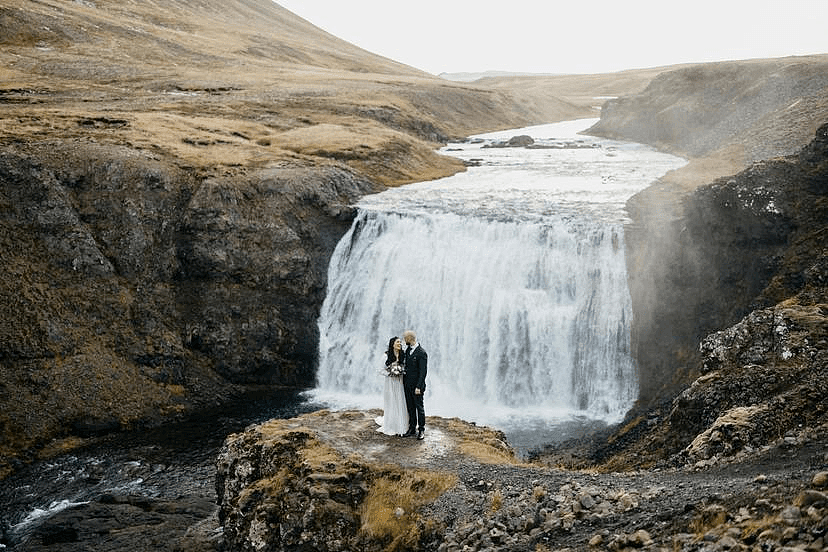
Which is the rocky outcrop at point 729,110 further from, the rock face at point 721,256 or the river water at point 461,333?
the river water at point 461,333

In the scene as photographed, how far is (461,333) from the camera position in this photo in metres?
33.7

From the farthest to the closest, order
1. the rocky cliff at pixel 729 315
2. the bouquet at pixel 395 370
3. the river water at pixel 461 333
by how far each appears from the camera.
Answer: the river water at pixel 461 333 < the bouquet at pixel 395 370 < the rocky cliff at pixel 729 315

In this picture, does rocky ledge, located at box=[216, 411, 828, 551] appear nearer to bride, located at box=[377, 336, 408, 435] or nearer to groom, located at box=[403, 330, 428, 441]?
bride, located at box=[377, 336, 408, 435]

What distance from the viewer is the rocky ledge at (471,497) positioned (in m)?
9.85

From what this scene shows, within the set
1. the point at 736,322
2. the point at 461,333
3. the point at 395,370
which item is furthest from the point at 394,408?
the point at 461,333

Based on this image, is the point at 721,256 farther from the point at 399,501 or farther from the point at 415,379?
the point at 399,501

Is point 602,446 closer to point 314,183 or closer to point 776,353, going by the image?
point 776,353

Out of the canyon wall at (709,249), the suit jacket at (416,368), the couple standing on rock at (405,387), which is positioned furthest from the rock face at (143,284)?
the suit jacket at (416,368)

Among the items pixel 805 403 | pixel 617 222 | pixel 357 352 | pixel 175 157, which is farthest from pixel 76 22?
pixel 805 403

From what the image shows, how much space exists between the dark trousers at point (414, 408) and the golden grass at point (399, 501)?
6.41ft

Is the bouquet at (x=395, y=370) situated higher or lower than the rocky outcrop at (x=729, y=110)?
lower

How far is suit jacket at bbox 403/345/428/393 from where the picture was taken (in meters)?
16.2

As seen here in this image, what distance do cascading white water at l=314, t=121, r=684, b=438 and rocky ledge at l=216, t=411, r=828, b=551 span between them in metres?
12.4

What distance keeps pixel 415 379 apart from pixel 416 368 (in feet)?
0.99
